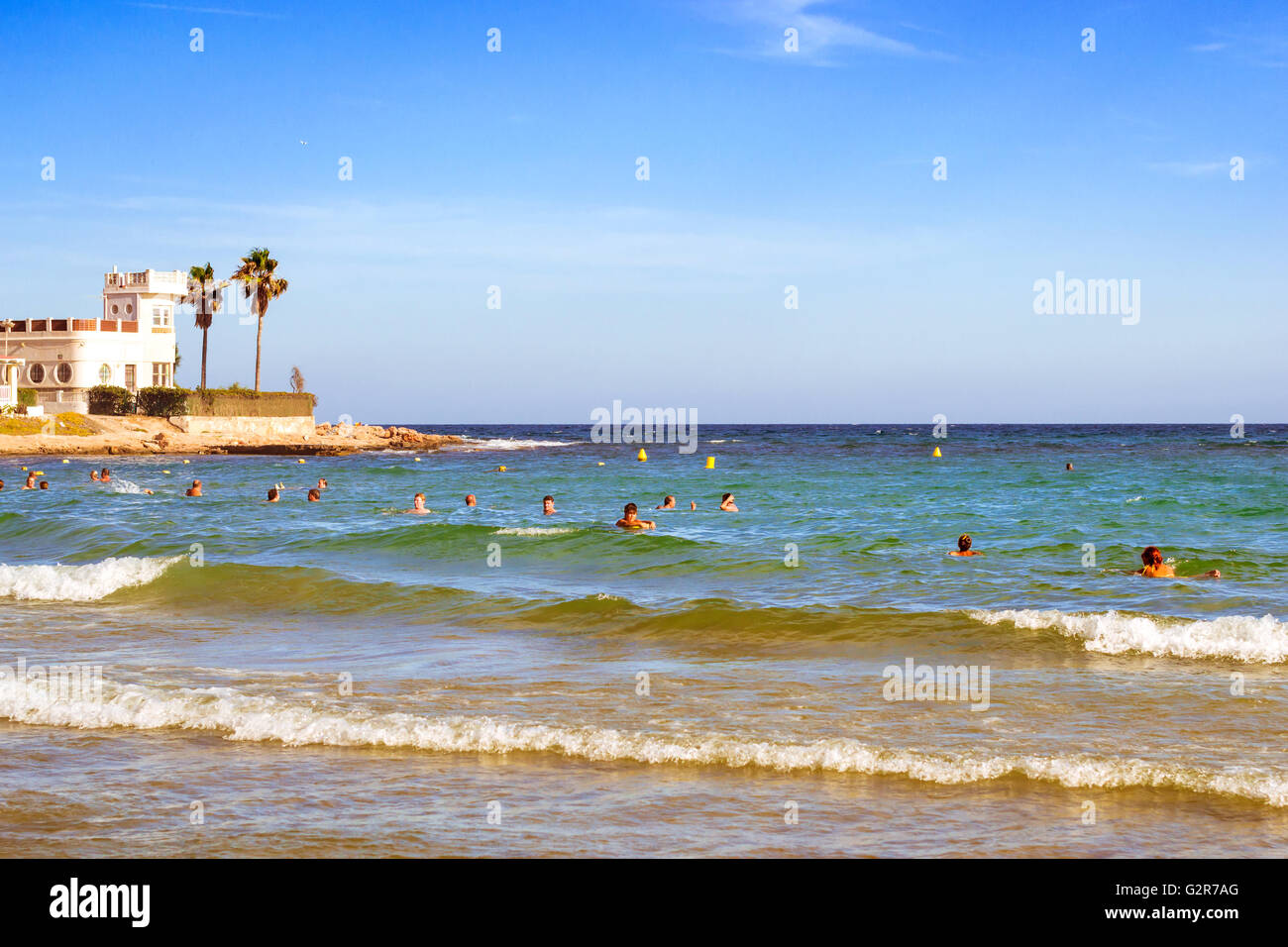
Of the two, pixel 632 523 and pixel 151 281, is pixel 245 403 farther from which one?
pixel 632 523

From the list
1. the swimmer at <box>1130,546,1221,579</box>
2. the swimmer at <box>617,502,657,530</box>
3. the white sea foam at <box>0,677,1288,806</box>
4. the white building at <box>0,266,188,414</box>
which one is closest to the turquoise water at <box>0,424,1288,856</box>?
the white sea foam at <box>0,677,1288,806</box>

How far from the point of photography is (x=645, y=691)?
10422 millimetres

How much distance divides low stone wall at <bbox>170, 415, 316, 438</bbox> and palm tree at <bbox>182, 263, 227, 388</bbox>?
24.6 ft

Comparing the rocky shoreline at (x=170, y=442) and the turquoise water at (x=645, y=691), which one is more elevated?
the rocky shoreline at (x=170, y=442)

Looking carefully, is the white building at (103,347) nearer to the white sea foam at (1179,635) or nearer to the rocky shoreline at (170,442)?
the rocky shoreline at (170,442)

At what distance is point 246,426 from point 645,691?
257ft

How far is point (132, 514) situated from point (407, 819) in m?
26.2

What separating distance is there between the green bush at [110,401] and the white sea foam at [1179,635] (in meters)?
80.0

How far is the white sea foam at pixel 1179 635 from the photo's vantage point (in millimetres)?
11922

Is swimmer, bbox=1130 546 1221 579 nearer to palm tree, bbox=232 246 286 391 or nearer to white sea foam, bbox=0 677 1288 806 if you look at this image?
white sea foam, bbox=0 677 1288 806

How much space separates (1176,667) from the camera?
37.6 ft

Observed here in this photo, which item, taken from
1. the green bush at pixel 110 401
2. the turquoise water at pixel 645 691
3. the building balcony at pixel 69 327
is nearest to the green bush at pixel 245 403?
the green bush at pixel 110 401
